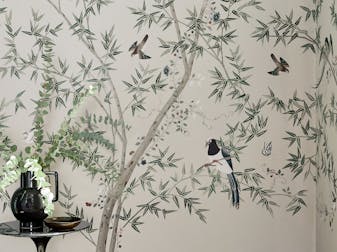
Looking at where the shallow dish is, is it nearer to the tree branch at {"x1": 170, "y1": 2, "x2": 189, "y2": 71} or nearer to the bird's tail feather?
the bird's tail feather

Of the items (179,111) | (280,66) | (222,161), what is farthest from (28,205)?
(280,66)

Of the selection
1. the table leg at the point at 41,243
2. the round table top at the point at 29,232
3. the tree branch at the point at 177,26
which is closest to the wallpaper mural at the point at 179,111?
the tree branch at the point at 177,26

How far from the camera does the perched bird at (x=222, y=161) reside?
8.71 ft

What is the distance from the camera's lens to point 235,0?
2637mm

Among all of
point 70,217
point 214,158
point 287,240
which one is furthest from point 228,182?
point 70,217

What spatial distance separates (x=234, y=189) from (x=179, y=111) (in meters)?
0.43

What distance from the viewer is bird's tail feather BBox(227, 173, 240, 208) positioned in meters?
2.66

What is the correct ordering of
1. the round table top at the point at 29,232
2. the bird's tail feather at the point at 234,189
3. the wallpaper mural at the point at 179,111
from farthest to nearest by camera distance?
1. the bird's tail feather at the point at 234,189
2. the wallpaper mural at the point at 179,111
3. the round table top at the point at 29,232

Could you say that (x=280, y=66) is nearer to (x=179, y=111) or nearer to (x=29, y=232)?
(x=179, y=111)

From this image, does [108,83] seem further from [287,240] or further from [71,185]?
[287,240]

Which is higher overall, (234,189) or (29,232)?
(234,189)

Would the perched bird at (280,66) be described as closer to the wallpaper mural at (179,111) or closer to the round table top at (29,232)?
the wallpaper mural at (179,111)

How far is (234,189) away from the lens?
A: 267cm

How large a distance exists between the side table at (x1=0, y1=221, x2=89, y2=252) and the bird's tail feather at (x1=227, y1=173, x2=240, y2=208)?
677mm
